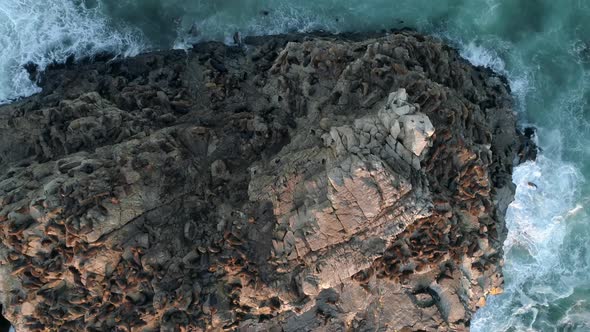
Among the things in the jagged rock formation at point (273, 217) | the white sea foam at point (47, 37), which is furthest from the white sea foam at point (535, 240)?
the white sea foam at point (47, 37)

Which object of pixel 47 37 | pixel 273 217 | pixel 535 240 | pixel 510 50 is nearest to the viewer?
pixel 273 217

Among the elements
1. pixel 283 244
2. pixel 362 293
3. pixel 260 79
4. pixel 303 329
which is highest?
pixel 260 79

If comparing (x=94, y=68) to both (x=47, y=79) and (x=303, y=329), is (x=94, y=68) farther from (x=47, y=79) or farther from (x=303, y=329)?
(x=303, y=329)

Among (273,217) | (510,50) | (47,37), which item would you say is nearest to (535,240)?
(510,50)

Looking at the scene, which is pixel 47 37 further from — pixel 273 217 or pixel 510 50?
pixel 510 50

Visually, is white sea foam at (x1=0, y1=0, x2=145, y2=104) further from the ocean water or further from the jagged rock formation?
the jagged rock formation

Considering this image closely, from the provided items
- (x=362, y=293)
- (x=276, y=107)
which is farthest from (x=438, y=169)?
(x=276, y=107)

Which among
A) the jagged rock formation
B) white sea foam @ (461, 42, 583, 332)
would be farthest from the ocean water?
the jagged rock formation
